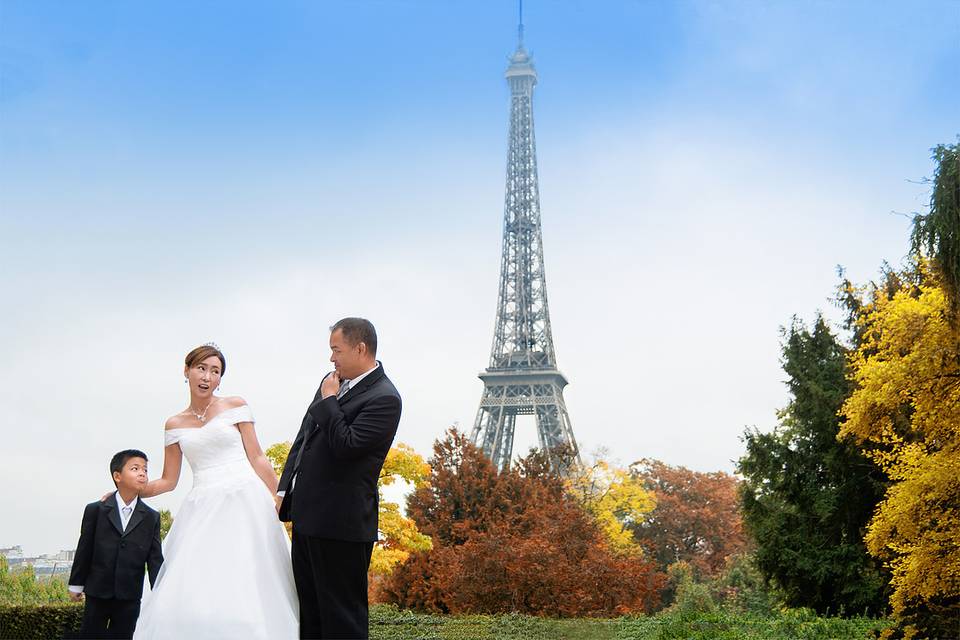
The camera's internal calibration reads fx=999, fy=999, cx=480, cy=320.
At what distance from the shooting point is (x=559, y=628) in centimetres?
1199

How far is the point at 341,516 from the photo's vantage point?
4375 millimetres

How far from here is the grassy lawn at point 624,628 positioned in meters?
10.8

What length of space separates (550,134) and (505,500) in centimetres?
3999

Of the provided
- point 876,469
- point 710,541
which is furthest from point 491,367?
point 876,469

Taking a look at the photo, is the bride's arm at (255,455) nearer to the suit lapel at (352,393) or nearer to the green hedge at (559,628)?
the suit lapel at (352,393)

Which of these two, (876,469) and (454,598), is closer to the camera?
(454,598)

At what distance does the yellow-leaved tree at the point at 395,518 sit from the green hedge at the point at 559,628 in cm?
397

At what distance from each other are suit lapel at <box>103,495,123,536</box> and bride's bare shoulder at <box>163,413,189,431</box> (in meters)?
1.52

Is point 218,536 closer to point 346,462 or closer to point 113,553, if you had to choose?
point 346,462

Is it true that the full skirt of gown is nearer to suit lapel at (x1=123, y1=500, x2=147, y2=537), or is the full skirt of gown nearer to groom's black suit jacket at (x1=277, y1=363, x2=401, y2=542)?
groom's black suit jacket at (x1=277, y1=363, x2=401, y2=542)

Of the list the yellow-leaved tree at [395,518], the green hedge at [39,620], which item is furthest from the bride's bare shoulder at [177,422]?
the yellow-leaved tree at [395,518]

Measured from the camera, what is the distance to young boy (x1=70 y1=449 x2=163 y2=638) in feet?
20.9

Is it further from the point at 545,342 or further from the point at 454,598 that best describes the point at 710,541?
the point at 454,598

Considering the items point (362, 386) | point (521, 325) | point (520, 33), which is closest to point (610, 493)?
point (521, 325)
